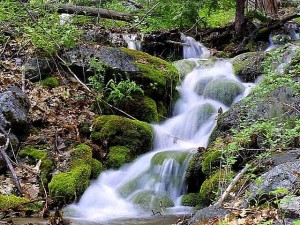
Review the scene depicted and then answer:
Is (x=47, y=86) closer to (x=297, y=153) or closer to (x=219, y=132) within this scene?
(x=219, y=132)

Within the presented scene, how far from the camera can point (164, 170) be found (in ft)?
22.4

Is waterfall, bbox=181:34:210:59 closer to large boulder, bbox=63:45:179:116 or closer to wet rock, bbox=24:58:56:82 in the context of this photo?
large boulder, bbox=63:45:179:116

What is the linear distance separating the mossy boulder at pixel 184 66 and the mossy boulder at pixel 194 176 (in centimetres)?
455

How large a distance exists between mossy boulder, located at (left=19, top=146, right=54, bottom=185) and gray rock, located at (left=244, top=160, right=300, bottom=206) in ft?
11.2

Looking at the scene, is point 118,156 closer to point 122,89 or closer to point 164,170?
point 164,170

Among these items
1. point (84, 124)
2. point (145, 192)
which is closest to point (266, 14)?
point (84, 124)

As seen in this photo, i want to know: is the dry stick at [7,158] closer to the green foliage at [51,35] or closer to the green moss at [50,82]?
the green moss at [50,82]

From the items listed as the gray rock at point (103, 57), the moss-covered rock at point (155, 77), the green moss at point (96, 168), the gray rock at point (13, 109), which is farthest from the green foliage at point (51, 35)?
the green moss at point (96, 168)

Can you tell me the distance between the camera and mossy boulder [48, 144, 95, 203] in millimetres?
5922

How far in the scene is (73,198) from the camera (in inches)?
237

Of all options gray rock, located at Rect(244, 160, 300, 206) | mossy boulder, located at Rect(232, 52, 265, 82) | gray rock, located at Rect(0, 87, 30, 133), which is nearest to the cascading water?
mossy boulder, located at Rect(232, 52, 265, 82)

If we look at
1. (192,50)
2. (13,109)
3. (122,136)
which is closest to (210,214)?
(122,136)

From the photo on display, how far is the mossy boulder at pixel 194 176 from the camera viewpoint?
652cm

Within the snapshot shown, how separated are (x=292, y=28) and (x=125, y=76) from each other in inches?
281
